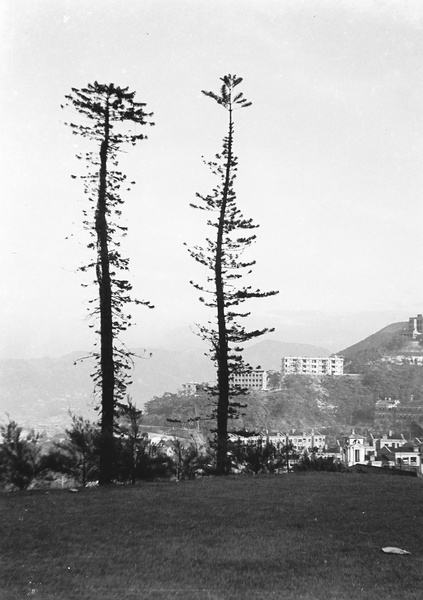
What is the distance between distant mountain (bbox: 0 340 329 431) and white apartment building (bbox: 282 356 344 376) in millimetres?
5221

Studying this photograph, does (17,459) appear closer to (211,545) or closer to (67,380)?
(211,545)

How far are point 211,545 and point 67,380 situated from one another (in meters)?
85.9

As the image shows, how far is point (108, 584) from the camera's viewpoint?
3.62 meters

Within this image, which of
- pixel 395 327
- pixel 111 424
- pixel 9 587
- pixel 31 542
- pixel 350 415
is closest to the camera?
pixel 9 587

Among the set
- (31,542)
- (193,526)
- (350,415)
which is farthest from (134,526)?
(350,415)

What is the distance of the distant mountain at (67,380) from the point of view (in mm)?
61938

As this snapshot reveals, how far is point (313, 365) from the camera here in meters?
101

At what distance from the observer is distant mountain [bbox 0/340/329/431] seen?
61.9 meters

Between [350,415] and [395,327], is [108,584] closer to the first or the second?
[350,415]

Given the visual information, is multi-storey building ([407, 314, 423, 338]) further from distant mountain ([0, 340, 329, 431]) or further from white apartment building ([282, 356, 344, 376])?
distant mountain ([0, 340, 329, 431])

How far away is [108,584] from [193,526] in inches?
73.3

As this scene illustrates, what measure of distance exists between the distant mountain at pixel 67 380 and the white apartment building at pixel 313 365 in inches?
206

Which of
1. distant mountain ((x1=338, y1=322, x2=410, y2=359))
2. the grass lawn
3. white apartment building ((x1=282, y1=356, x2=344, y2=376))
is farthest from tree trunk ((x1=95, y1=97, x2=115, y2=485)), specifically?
distant mountain ((x1=338, y1=322, x2=410, y2=359))

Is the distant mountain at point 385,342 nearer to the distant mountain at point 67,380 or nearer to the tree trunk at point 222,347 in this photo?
the distant mountain at point 67,380
